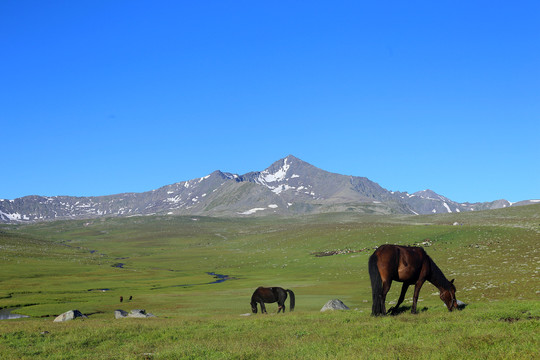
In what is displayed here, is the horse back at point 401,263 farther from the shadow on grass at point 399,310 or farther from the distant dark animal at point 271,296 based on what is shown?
the distant dark animal at point 271,296

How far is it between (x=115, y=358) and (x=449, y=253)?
77.0 meters

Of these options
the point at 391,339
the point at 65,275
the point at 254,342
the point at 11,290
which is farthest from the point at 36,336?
the point at 65,275

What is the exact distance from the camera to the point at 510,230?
100 m

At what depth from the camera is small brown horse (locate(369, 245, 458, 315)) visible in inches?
906

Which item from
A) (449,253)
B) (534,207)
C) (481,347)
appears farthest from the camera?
(534,207)

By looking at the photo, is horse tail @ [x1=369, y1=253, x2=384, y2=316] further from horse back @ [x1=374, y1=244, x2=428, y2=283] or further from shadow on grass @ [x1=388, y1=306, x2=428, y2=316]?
shadow on grass @ [x1=388, y1=306, x2=428, y2=316]

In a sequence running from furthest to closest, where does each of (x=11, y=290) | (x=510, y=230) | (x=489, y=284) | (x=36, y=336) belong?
(x=510, y=230), (x=11, y=290), (x=489, y=284), (x=36, y=336)

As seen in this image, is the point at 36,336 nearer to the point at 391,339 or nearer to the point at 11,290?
the point at 391,339

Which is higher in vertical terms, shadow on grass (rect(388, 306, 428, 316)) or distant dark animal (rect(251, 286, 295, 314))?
shadow on grass (rect(388, 306, 428, 316))

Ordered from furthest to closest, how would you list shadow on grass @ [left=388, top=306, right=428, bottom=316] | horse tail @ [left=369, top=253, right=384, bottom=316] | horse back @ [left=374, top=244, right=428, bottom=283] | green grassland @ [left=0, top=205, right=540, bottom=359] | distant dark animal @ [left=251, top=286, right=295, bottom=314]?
distant dark animal @ [left=251, top=286, right=295, bottom=314] → shadow on grass @ [left=388, top=306, right=428, bottom=316] → horse back @ [left=374, top=244, right=428, bottom=283] → horse tail @ [left=369, top=253, right=384, bottom=316] → green grassland @ [left=0, top=205, right=540, bottom=359]

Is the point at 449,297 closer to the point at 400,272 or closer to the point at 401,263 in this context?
the point at 400,272

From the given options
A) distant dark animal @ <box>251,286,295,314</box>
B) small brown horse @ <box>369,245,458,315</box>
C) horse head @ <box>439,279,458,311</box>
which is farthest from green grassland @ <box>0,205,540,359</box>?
distant dark animal @ <box>251,286,295,314</box>

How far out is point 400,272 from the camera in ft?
76.9

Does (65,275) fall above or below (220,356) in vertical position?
below
